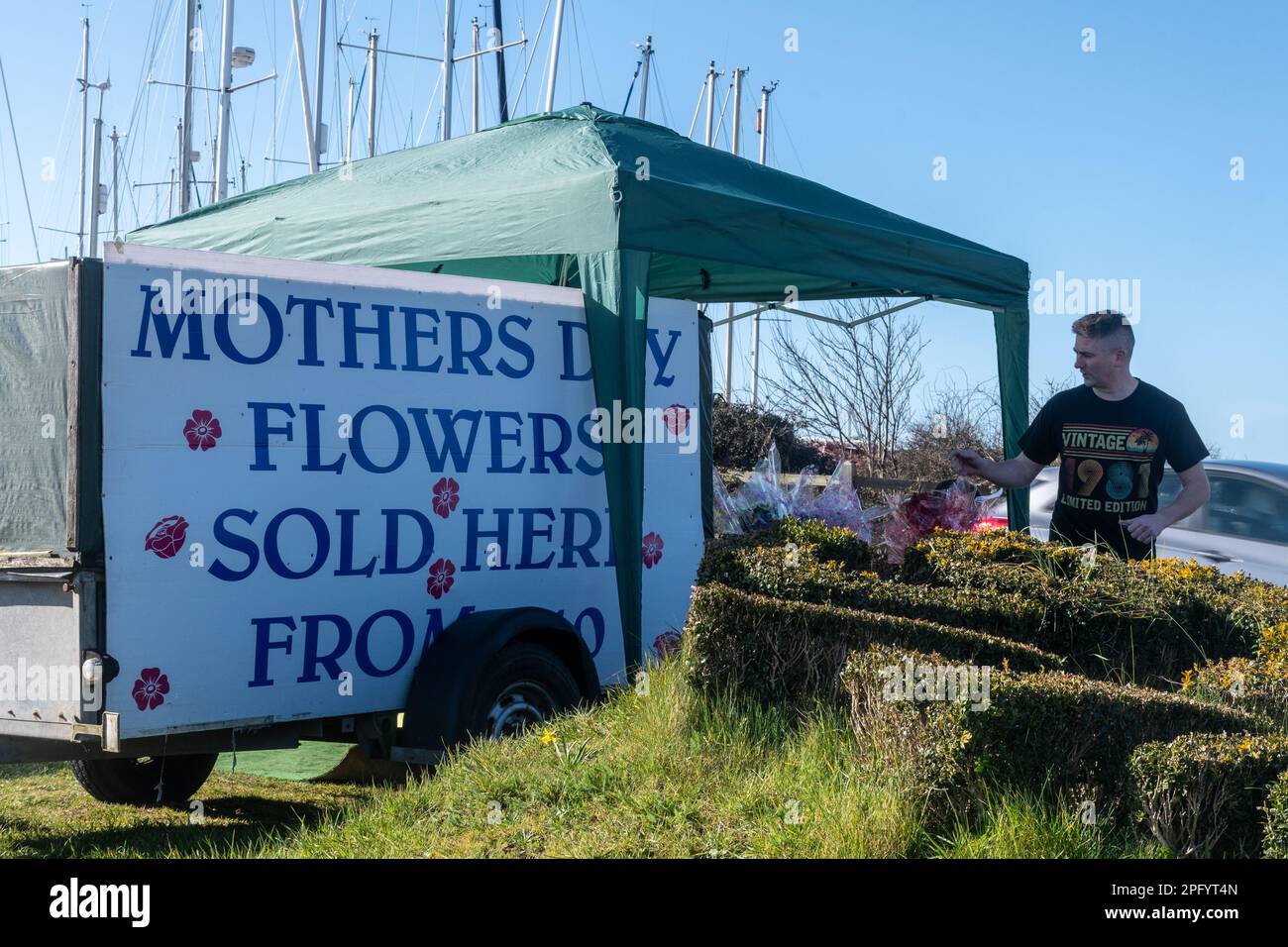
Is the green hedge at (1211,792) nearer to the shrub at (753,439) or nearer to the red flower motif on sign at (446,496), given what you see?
the red flower motif on sign at (446,496)

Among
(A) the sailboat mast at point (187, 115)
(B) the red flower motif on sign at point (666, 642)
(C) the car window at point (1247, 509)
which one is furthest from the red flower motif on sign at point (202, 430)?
(A) the sailboat mast at point (187, 115)

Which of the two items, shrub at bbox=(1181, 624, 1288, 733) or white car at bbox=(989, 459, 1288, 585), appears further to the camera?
white car at bbox=(989, 459, 1288, 585)

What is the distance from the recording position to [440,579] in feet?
18.4

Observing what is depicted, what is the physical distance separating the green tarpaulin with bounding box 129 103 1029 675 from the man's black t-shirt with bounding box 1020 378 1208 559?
1895mm

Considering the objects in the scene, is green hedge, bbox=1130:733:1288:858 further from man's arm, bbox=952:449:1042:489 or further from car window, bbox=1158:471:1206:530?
car window, bbox=1158:471:1206:530

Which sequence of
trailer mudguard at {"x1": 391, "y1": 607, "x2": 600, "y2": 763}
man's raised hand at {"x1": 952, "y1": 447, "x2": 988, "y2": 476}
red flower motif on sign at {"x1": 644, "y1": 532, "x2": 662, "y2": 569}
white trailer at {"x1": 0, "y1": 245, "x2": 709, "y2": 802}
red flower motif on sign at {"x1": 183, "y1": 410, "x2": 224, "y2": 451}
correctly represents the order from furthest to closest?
red flower motif on sign at {"x1": 644, "y1": 532, "x2": 662, "y2": 569} < man's raised hand at {"x1": 952, "y1": 447, "x2": 988, "y2": 476} < trailer mudguard at {"x1": 391, "y1": 607, "x2": 600, "y2": 763} < red flower motif on sign at {"x1": 183, "y1": 410, "x2": 224, "y2": 451} < white trailer at {"x1": 0, "y1": 245, "x2": 709, "y2": 802}

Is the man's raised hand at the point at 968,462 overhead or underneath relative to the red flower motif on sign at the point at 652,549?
overhead

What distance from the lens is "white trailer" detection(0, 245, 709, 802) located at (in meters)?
4.63

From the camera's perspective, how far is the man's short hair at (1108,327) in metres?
5.64

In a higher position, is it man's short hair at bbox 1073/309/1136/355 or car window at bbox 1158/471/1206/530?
man's short hair at bbox 1073/309/1136/355

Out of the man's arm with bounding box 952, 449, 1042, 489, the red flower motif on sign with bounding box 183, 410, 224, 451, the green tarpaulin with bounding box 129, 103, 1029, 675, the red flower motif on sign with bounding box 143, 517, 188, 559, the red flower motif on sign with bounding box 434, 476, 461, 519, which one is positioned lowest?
the red flower motif on sign with bounding box 143, 517, 188, 559

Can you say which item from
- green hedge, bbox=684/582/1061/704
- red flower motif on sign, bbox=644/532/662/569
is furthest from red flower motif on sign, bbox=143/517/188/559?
red flower motif on sign, bbox=644/532/662/569

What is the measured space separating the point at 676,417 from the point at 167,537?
2839mm

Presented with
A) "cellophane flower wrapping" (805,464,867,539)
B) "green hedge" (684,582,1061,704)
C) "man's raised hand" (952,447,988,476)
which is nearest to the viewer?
"green hedge" (684,582,1061,704)
